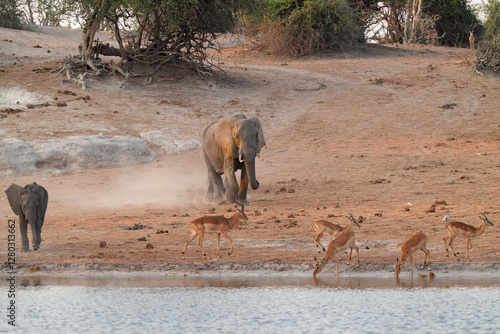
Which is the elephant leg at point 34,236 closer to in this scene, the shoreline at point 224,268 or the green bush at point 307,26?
the shoreline at point 224,268

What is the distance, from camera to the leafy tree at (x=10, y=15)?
39.7 meters

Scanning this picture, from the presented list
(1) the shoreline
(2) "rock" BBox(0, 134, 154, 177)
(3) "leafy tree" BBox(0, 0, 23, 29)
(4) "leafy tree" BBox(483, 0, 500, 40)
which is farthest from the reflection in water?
(4) "leafy tree" BBox(483, 0, 500, 40)

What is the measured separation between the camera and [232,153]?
14602 mm

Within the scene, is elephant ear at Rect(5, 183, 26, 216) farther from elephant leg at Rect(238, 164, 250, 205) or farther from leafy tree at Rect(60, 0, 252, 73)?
leafy tree at Rect(60, 0, 252, 73)

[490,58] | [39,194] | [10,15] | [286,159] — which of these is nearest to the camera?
[39,194]

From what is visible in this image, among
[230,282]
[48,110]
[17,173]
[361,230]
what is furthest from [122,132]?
[230,282]

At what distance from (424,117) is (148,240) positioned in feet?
50.2

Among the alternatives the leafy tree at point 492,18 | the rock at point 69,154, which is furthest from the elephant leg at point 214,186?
the leafy tree at point 492,18

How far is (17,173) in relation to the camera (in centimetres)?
1795

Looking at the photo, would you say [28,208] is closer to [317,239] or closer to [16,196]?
[16,196]

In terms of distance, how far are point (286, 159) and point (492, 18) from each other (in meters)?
29.7

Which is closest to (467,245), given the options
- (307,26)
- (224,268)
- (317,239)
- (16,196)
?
(317,239)

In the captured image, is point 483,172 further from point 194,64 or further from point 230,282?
point 194,64

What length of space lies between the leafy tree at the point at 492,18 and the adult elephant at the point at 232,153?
3245 centimetres
